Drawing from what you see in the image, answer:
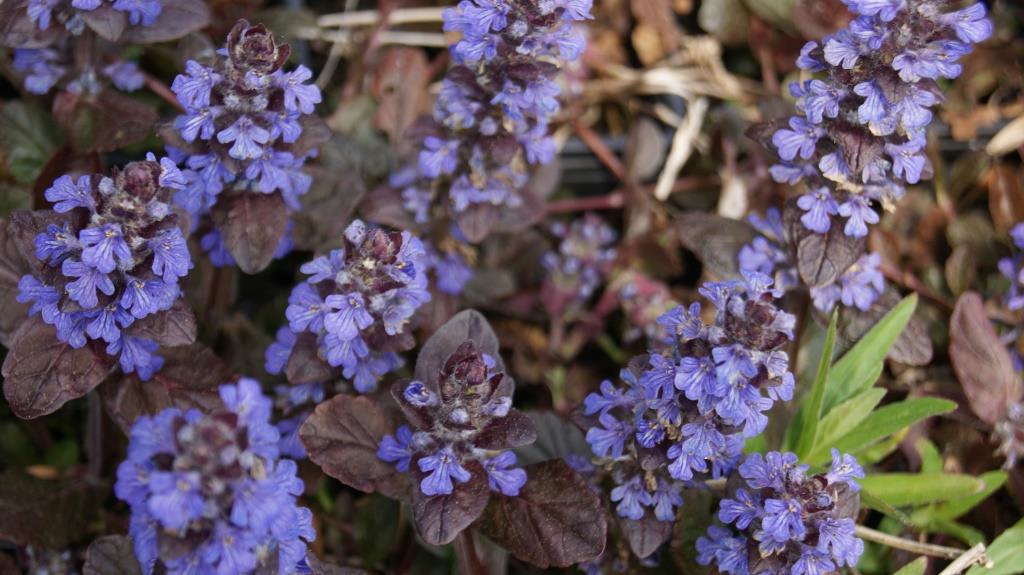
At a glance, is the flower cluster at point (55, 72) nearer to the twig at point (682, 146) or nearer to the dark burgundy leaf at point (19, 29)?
the dark burgundy leaf at point (19, 29)

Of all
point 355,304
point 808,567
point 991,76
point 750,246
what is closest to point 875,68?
point 750,246

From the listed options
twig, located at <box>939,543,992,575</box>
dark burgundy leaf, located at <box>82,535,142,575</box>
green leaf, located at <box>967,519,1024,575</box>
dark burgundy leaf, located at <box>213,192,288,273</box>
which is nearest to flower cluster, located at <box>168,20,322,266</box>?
dark burgundy leaf, located at <box>213,192,288,273</box>

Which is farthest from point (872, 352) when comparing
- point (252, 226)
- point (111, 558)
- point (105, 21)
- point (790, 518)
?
point (105, 21)

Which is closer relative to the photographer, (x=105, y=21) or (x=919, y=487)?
(x=105, y=21)

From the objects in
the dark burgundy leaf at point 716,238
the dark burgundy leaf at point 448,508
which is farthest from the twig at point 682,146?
the dark burgundy leaf at point 448,508

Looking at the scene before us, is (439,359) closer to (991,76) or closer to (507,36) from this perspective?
(507,36)

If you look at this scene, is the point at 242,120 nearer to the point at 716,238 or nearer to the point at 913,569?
the point at 716,238

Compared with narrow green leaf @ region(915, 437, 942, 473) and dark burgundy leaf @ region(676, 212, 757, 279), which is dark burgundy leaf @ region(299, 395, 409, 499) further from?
narrow green leaf @ region(915, 437, 942, 473)
